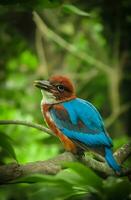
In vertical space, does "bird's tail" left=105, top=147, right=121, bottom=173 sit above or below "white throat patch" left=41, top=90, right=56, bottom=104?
below

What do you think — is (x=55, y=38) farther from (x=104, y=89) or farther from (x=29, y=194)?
(x=29, y=194)

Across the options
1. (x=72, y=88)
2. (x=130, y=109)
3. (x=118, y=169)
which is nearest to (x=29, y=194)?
(x=118, y=169)

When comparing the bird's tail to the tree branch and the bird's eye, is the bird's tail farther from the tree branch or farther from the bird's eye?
the bird's eye

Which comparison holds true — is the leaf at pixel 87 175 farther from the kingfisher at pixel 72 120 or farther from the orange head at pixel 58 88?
the orange head at pixel 58 88

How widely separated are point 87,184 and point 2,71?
206 inches

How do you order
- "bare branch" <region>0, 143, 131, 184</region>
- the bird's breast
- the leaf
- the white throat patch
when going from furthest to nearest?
the white throat patch
the bird's breast
"bare branch" <region>0, 143, 131, 184</region>
the leaf

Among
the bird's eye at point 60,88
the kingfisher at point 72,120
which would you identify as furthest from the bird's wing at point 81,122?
the bird's eye at point 60,88

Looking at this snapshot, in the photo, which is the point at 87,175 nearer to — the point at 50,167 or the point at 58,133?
the point at 50,167

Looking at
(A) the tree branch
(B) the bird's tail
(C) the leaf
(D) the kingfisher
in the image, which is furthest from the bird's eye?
(C) the leaf

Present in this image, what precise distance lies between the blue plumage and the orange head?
0.10 m

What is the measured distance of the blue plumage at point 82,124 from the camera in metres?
3.14

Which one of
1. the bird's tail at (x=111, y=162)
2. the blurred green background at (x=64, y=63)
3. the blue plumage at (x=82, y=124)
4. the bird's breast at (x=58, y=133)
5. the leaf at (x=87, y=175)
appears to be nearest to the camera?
the leaf at (x=87, y=175)

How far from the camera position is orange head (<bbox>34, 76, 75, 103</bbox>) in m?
3.72

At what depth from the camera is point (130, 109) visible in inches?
274
